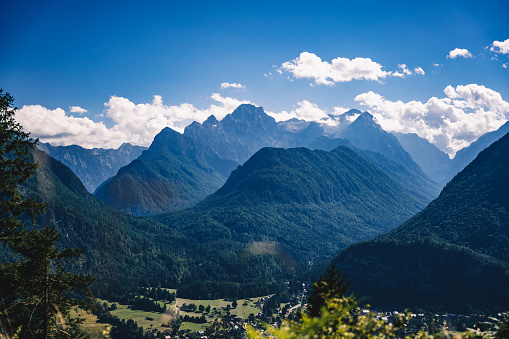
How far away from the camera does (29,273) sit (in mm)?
20281

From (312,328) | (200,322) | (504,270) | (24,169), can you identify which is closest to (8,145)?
(24,169)

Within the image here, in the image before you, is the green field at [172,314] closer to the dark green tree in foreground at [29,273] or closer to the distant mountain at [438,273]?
the distant mountain at [438,273]

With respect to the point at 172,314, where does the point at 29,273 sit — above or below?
above

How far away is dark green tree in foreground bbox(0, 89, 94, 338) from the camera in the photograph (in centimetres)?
1894

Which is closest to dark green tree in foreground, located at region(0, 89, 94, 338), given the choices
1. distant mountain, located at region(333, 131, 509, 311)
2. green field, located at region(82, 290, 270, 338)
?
green field, located at region(82, 290, 270, 338)

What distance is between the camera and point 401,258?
618ft

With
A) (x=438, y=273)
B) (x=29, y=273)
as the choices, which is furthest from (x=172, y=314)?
(x=29, y=273)

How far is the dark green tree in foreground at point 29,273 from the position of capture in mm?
18938

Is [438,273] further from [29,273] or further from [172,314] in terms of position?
[29,273]

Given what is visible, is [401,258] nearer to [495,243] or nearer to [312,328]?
[495,243]

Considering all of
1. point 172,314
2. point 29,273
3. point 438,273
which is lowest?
point 172,314

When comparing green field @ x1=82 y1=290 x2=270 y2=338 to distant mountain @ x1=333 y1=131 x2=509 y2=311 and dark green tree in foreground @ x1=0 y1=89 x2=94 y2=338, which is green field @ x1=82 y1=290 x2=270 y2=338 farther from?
dark green tree in foreground @ x1=0 y1=89 x2=94 y2=338

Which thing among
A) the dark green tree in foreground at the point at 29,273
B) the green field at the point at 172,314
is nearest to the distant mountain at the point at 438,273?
the green field at the point at 172,314

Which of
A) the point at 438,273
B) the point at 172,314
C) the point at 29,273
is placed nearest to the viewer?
the point at 29,273
